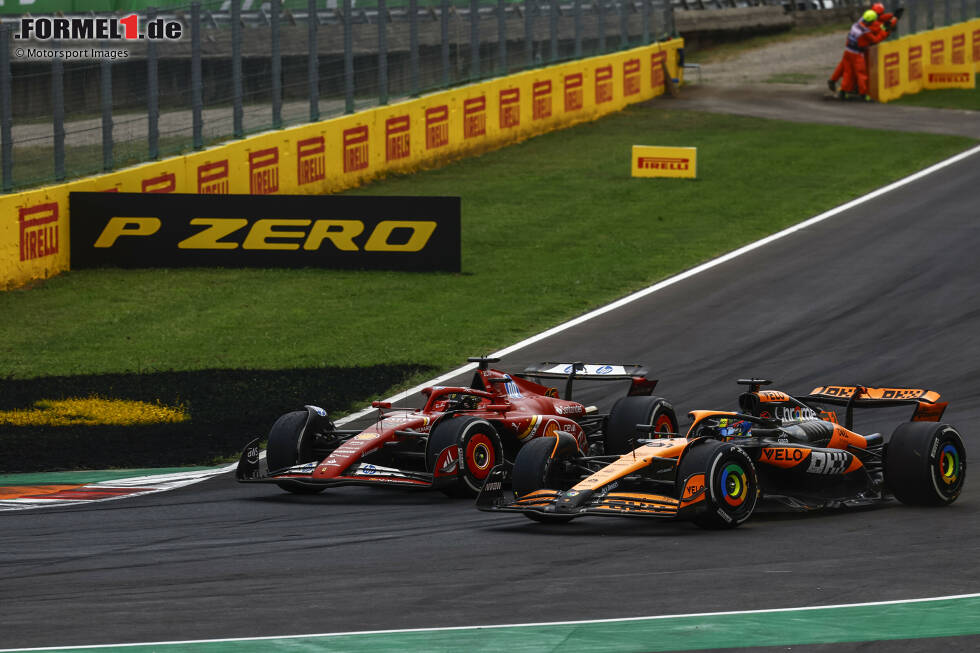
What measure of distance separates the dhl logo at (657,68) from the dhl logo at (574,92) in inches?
148

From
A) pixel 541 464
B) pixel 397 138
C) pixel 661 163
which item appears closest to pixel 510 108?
pixel 397 138

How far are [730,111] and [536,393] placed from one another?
2576 cm

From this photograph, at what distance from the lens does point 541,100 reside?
1384 inches

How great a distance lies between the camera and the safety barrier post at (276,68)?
26.7 metres

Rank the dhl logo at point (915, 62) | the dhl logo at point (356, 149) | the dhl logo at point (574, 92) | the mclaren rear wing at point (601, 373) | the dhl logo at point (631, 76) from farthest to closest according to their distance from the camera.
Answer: the dhl logo at point (915, 62)
the dhl logo at point (631, 76)
the dhl logo at point (574, 92)
the dhl logo at point (356, 149)
the mclaren rear wing at point (601, 373)

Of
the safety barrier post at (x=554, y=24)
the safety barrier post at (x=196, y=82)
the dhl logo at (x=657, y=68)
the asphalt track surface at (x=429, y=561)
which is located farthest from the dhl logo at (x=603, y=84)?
the asphalt track surface at (x=429, y=561)

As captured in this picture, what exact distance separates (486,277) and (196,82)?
6.14m

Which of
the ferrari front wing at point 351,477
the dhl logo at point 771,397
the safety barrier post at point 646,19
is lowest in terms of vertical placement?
the ferrari front wing at point 351,477

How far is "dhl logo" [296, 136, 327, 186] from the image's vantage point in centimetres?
2769

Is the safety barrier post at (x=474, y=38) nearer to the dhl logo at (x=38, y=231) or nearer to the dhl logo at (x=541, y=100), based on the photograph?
the dhl logo at (x=541, y=100)

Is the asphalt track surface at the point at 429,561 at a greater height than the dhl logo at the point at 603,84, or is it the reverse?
the dhl logo at the point at 603,84

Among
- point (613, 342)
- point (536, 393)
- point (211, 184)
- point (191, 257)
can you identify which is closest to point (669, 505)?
point (536, 393)

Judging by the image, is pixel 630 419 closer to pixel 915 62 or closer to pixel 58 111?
pixel 58 111

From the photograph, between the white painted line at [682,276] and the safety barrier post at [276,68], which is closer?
the white painted line at [682,276]
